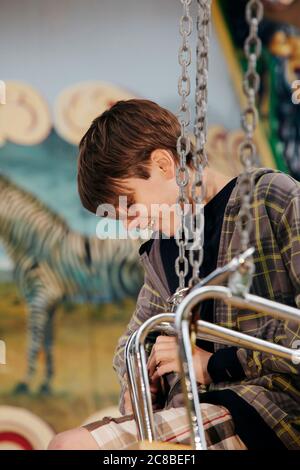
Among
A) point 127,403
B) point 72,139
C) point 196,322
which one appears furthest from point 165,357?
point 72,139

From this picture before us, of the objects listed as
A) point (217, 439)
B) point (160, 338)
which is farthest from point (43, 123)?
point (217, 439)

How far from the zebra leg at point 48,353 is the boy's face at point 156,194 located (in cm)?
142

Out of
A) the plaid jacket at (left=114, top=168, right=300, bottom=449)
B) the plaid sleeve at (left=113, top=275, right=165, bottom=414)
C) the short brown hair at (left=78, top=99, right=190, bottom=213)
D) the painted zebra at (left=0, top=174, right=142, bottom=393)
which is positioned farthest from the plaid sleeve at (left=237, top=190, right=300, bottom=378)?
the painted zebra at (left=0, top=174, right=142, bottom=393)

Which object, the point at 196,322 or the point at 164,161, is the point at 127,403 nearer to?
the point at 164,161

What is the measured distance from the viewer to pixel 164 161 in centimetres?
169

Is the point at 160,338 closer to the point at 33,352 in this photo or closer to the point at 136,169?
the point at 136,169

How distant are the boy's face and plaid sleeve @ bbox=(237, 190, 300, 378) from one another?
0.36 metres

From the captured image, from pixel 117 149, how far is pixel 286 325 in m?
0.55

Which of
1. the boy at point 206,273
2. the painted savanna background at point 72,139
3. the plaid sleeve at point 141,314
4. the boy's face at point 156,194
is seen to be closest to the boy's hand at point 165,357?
the boy at point 206,273

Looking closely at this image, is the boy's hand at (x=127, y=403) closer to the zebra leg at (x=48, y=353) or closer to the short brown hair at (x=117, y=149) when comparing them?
the short brown hair at (x=117, y=149)

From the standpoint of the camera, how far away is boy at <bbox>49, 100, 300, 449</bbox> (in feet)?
4.23

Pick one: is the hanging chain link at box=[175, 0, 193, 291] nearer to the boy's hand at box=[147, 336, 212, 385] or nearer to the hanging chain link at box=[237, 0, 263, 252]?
the boy's hand at box=[147, 336, 212, 385]

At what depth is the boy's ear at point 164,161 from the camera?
5.52ft

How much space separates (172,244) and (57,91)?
158 cm
